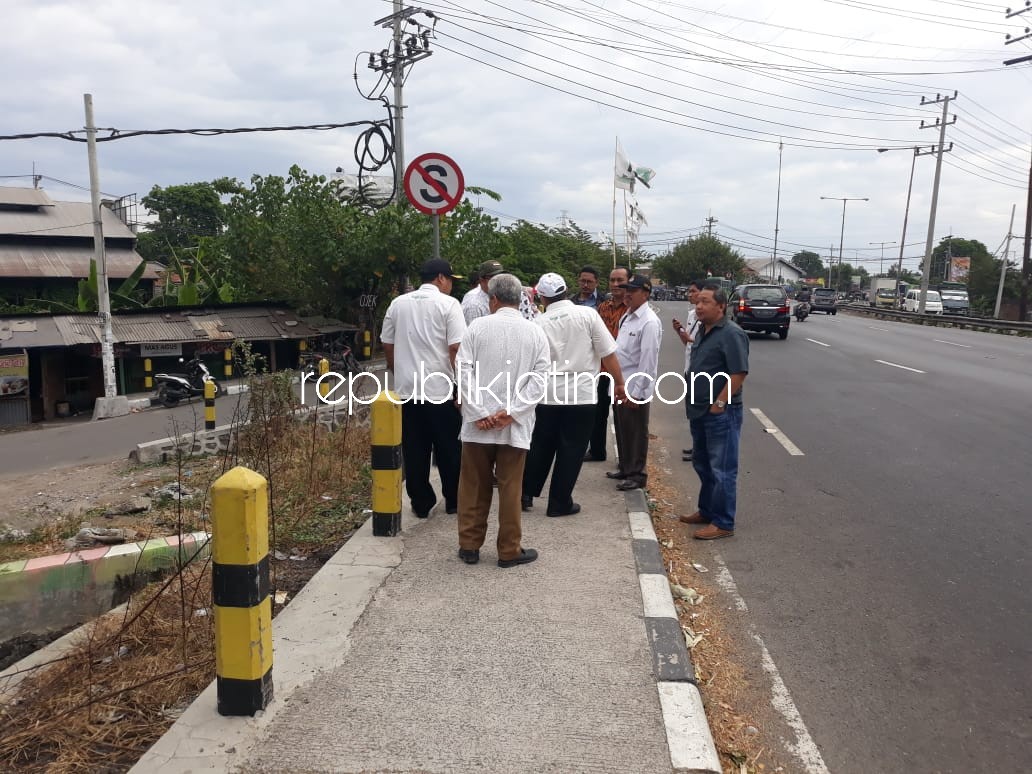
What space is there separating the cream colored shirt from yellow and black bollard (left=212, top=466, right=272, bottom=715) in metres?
1.67

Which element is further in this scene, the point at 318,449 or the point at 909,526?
the point at 318,449

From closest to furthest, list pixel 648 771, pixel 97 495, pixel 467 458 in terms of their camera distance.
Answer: pixel 648 771
pixel 467 458
pixel 97 495

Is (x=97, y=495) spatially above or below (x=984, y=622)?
below

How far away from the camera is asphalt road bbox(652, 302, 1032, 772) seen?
10.5 feet

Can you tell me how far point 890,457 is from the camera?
7.80 metres

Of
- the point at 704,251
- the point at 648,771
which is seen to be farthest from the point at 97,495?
the point at 704,251

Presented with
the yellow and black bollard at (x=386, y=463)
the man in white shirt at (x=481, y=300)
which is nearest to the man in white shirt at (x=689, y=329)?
the man in white shirt at (x=481, y=300)

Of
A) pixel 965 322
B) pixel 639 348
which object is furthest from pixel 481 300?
pixel 965 322

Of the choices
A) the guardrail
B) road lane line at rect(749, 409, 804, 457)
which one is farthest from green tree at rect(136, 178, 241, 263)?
road lane line at rect(749, 409, 804, 457)

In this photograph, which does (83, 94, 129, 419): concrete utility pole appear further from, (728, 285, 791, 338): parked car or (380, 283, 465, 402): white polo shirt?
(728, 285, 791, 338): parked car

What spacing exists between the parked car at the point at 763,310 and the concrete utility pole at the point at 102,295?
53.6 feet

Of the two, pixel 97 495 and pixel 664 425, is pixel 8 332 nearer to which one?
pixel 97 495

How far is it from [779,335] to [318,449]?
59.6ft

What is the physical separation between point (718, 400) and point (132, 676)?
3.82m
